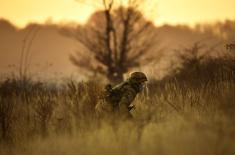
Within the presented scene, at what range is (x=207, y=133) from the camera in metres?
9.32

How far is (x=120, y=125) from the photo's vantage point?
10.7 meters

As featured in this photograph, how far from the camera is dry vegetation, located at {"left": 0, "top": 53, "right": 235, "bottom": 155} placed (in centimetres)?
927

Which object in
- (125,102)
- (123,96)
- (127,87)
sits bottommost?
(125,102)

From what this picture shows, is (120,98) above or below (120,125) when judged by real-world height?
above

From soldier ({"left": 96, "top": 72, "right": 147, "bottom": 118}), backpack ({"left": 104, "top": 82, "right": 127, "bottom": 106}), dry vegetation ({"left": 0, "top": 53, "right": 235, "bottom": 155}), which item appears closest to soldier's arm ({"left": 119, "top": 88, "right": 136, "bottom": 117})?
soldier ({"left": 96, "top": 72, "right": 147, "bottom": 118})

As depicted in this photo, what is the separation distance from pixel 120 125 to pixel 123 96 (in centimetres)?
70

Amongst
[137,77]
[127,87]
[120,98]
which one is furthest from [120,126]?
[137,77]

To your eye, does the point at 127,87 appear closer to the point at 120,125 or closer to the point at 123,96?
the point at 123,96

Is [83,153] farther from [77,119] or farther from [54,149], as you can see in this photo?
[77,119]

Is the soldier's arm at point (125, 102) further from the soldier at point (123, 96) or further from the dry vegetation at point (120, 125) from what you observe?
the dry vegetation at point (120, 125)

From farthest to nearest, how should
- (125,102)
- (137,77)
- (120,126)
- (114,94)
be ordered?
(114,94) → (137,77) → (125,102) → (120,126)

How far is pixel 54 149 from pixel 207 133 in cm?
283

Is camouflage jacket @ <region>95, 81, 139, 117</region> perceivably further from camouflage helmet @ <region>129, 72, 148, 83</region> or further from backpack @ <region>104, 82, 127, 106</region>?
camouflage helmet @ <region>129, 72, 148, 83</region>

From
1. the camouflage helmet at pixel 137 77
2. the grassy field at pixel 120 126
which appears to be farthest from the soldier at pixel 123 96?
the grassy field at pixel 120 126
